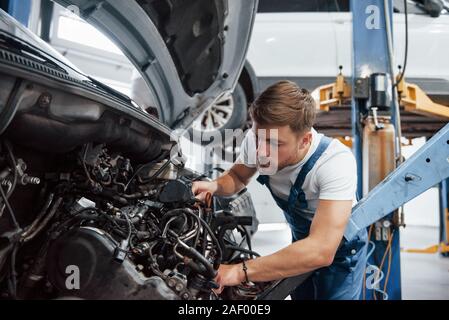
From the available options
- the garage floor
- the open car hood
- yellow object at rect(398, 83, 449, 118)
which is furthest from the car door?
the garage floor

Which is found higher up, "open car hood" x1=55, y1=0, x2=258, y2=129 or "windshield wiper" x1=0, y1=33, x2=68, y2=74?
"open car hood" x1=55, y1=0, x2=258, y2=129

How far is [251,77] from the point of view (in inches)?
115

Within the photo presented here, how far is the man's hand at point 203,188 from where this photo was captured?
1377 millimetres

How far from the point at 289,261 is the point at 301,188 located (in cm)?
36

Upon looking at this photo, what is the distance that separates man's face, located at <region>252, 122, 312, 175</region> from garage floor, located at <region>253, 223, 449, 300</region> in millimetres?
1711

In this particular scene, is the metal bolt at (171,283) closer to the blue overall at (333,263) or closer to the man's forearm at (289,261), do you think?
the man's forearm at (289,261)

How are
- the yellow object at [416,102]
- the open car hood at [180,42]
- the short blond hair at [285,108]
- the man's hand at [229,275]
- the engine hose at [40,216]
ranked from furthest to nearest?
1. the yellow object at [416,102]
2. the open car hood at [180,42]
3. the short blond hair at [285,108]
4. the man's hand at [229,275]
5. the engine hose at [40,216]

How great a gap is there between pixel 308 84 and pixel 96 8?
1.99 metres

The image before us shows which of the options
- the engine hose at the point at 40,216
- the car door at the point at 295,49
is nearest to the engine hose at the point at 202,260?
the engine hose at the point at 40,216

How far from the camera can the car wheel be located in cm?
298

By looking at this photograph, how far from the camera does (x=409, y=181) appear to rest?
141 cm

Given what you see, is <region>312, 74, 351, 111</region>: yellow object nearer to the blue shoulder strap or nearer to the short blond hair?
the blue shoulder strap
